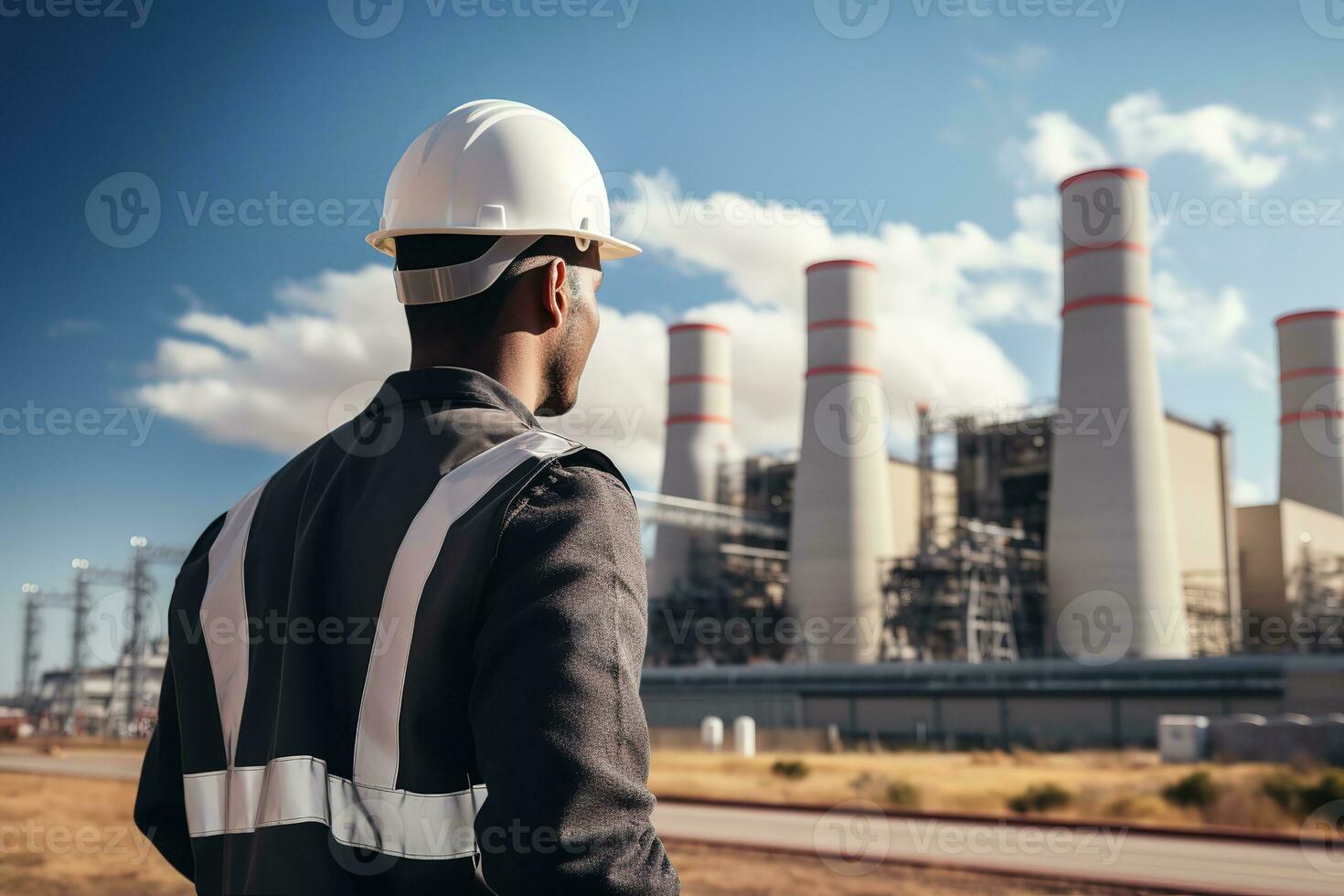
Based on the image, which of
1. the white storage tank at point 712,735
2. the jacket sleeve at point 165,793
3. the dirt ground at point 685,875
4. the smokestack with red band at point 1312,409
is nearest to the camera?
the jacket sleeve at point 165,793

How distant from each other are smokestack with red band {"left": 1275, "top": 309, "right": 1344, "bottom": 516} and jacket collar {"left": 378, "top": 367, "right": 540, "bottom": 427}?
108 ft

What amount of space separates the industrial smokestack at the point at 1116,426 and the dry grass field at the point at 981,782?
15.3ft

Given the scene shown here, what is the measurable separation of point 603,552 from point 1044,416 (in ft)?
95.2

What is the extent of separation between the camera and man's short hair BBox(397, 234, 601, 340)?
1276mm

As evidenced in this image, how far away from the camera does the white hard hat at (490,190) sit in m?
1.29

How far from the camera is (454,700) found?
1055 millimetres

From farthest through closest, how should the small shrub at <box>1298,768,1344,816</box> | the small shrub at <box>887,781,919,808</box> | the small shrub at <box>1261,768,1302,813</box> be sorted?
the small shrub at <box>887,781,919,808</box> < the small shrub at <box>1261,768,1302,813</box> < the small shrub at <box>1298,768,1344,816</box>

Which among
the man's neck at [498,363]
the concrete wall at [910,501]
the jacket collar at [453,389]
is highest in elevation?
the concrete wall at [910,501]

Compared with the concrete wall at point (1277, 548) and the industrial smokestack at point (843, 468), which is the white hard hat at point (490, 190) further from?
the concrete wall at point (1277, 548)

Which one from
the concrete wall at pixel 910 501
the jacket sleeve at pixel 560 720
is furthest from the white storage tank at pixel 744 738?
the jacket sleeve at pixel 560 720

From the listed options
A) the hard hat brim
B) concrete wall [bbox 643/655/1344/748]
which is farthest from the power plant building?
the hard hat brim

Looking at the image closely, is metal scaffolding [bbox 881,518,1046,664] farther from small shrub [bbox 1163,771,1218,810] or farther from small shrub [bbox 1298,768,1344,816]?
small shrub [bbox 1298,768,1344,816]

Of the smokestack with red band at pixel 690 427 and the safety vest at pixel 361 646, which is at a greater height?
the smokestack with red band at pixel 690 427

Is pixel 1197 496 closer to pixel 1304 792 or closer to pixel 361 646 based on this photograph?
pixel 1304 792
